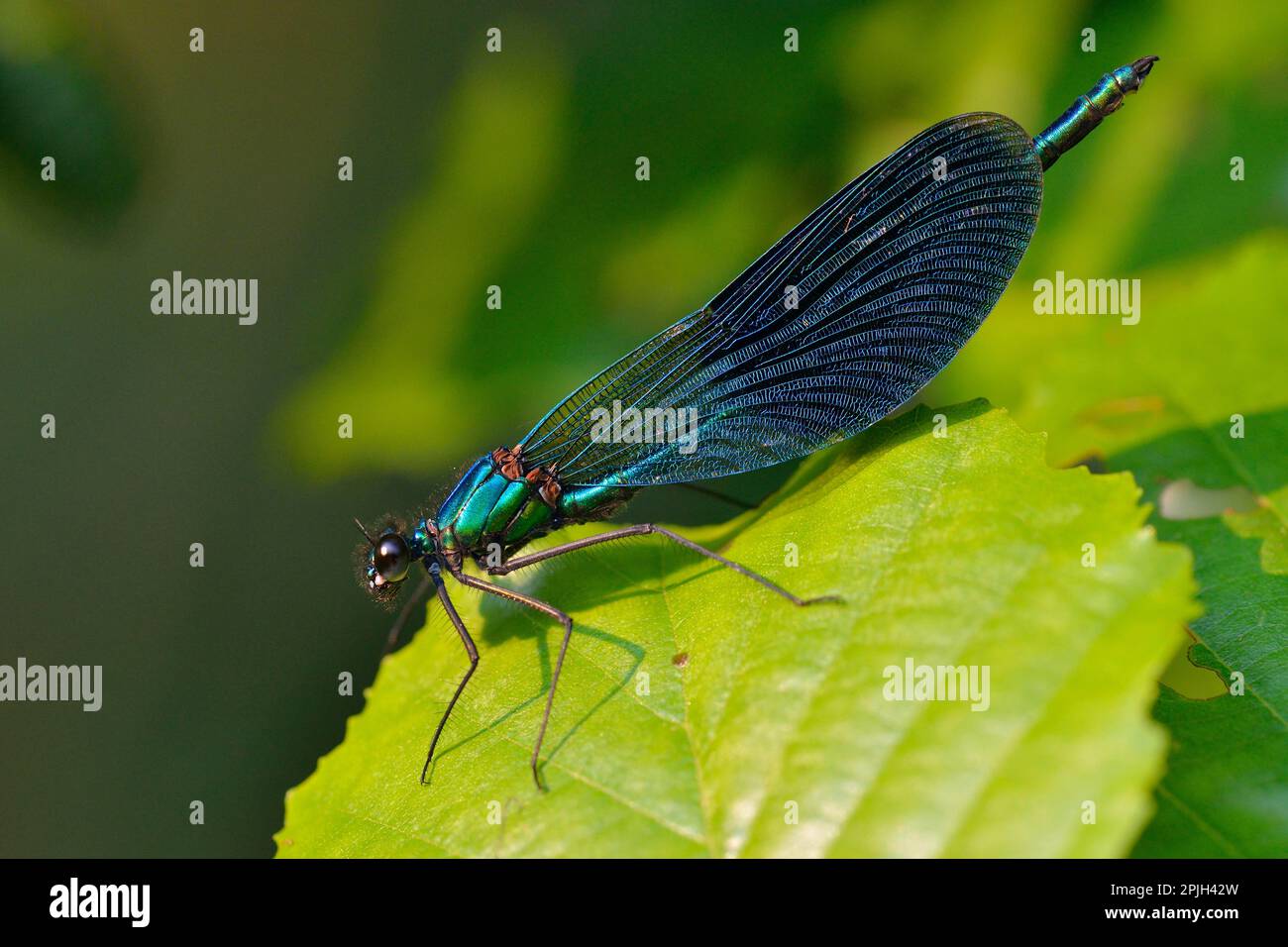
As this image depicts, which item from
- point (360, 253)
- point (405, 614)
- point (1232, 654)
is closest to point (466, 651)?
point (405, 614)

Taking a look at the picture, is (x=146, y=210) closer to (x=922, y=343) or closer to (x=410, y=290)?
(x=410, y=290)

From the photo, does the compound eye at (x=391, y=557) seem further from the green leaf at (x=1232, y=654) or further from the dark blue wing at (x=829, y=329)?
the green leaf at (x=1232, y=654)

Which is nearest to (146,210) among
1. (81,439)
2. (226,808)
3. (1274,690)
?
(81,439)

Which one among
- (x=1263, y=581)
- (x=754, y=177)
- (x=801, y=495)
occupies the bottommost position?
(x=1263, y=581)

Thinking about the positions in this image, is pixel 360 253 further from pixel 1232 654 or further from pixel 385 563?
pixel 1232 654

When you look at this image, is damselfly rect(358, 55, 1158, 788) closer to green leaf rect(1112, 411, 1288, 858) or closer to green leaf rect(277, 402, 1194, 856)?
green leaf rect(277, 402, 1194, 856)

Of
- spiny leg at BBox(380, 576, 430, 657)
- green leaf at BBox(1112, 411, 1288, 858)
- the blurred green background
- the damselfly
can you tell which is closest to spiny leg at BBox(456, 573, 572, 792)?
the damselfly
